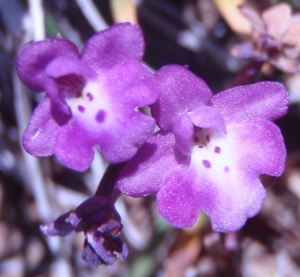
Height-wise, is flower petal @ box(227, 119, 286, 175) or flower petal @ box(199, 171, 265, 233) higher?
flower petal @ box(227, 119, 286, 175)

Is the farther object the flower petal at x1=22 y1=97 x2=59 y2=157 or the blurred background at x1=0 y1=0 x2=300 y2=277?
the blurred background at x1=0 y1=0 x2=300 y2=277

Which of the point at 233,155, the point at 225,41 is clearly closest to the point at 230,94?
the point at 233,155

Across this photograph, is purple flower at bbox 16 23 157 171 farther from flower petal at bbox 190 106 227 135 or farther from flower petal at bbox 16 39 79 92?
flower petal at bbox 190 106 227 135

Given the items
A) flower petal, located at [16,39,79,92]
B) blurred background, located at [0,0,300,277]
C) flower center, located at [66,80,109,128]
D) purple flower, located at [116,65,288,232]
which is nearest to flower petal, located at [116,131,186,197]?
purple flower, located at [116,65,288,232]

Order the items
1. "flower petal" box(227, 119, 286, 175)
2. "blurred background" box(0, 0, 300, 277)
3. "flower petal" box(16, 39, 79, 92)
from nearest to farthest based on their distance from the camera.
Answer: "flower petal" box(16, 39, 79, 92), "flower petal" box(227, 119, 286, 175), "blurred background" box(0, 0, 300, 277)

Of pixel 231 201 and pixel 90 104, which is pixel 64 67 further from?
pixel 231 201

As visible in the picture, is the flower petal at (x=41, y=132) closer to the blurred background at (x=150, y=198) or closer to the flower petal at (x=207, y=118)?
the flower petal at (x=207, y=118)

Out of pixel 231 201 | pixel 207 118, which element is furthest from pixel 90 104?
pixel 231 201
